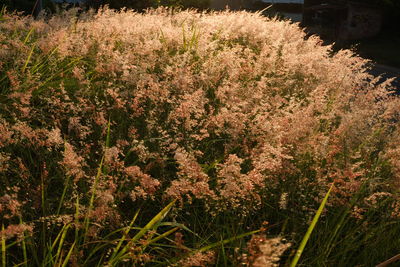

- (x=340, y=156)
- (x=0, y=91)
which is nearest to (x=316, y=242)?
(x=340, y=156)

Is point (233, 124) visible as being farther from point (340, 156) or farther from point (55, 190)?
point (55, 190)

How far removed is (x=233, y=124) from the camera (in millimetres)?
2504

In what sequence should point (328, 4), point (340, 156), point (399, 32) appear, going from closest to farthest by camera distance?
1. point (340, 156)
2. point (399, 32)
3. point (328, 4)

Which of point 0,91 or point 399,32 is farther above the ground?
point 399,32

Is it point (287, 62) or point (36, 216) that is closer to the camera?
point (36, 216)

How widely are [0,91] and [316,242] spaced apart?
9.11 ft

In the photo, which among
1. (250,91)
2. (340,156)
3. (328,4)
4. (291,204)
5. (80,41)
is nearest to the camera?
(291,204)

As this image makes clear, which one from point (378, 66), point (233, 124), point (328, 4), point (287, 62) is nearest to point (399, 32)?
point (328, 4)

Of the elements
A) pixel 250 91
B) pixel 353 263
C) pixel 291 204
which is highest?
pixel 250 91

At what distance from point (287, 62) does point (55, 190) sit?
8.61 feet

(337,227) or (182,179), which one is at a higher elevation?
(182,179)

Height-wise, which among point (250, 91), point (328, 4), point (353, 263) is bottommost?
point (353, 263)

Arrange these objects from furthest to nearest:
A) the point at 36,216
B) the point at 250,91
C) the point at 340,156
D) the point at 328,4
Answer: the point at 328,4 → the point at 250,91 → the point at 340,156 → the point at 36,216

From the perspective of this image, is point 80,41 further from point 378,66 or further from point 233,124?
point 378,66
